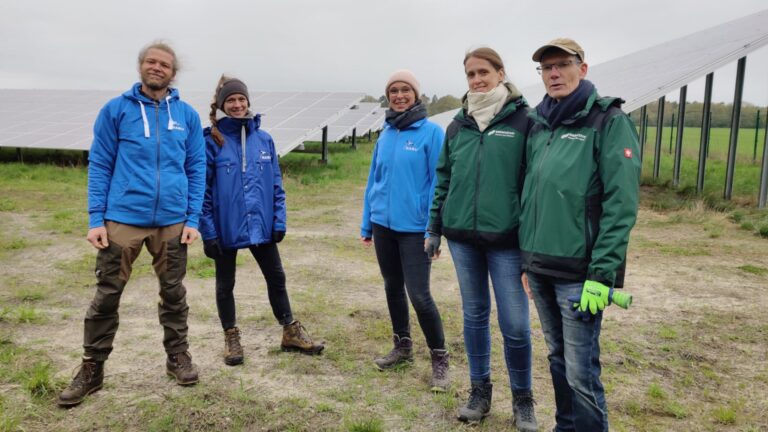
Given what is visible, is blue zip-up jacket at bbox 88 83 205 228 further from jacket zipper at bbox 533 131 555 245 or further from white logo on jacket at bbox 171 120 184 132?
jacket zipper at bbox 533 131 555 245

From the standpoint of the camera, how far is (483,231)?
2.66 meters

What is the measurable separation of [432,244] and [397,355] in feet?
3.34

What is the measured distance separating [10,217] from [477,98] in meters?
8.85

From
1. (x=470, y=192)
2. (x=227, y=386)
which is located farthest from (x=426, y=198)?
(x=227, y=386)

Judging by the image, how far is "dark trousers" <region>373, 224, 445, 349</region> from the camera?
3.29 metres

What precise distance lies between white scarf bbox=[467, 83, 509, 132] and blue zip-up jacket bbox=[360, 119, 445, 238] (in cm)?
58

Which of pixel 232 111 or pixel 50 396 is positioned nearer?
pixel 50 396

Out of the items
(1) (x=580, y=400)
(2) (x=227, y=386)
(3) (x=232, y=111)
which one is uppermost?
(3) (x=232, y=111)

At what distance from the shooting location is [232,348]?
375cm

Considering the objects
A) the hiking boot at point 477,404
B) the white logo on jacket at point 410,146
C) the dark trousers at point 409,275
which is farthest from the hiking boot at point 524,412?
the white logo on jacket at point 410,146

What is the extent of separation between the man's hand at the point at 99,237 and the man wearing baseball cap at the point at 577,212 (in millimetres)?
2236

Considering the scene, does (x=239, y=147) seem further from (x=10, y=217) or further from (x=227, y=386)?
(x=10, y=217)

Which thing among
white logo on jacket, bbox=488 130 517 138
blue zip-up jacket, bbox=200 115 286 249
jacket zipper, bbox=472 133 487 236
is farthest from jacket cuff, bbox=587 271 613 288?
blue zip-up jacket, bbox=200 115 286 249

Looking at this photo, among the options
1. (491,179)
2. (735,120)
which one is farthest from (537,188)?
(735,120)
